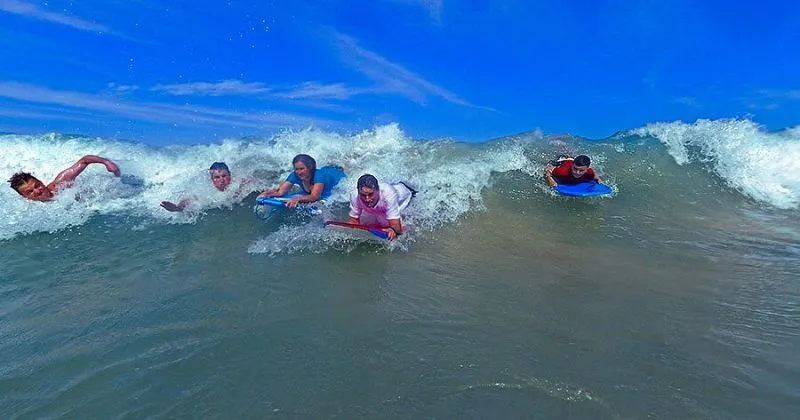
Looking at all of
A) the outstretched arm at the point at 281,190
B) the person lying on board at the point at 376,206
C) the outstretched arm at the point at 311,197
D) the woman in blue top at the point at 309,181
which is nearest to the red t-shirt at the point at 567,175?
the person lying on board at the point at 376,206

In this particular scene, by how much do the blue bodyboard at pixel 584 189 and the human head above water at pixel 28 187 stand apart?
1003 cm

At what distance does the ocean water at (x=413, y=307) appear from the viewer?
3.17 meters

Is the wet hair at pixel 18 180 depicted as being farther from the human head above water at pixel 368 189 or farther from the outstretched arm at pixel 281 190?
the human head above water at pixel 368 189

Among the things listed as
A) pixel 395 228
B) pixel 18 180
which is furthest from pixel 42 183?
pixel 395 228

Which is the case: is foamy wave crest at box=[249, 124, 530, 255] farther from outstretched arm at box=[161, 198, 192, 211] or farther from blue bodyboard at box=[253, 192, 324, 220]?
outstretched arm at box=[161, 198, 192, 211]

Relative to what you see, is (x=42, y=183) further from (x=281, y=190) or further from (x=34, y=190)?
(x=281, y=190)

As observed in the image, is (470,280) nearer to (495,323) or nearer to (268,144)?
(495,323)

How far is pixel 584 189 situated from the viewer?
9469 millimetres

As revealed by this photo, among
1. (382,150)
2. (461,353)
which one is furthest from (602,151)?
(461,353)

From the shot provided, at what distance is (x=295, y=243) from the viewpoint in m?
6.67

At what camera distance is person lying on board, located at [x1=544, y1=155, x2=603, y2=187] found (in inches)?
376

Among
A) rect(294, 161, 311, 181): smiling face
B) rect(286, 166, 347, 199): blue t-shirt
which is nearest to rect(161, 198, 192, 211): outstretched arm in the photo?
rect(286, 166, 347, 199): blue t-shirt

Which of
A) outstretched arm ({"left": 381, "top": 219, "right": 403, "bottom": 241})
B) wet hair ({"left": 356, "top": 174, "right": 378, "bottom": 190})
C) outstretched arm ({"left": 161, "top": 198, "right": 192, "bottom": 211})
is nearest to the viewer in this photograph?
wet hair ({"left": 356, "top": 174, "right": 378, "bottom": 190})

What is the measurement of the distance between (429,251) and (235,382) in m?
3.68
